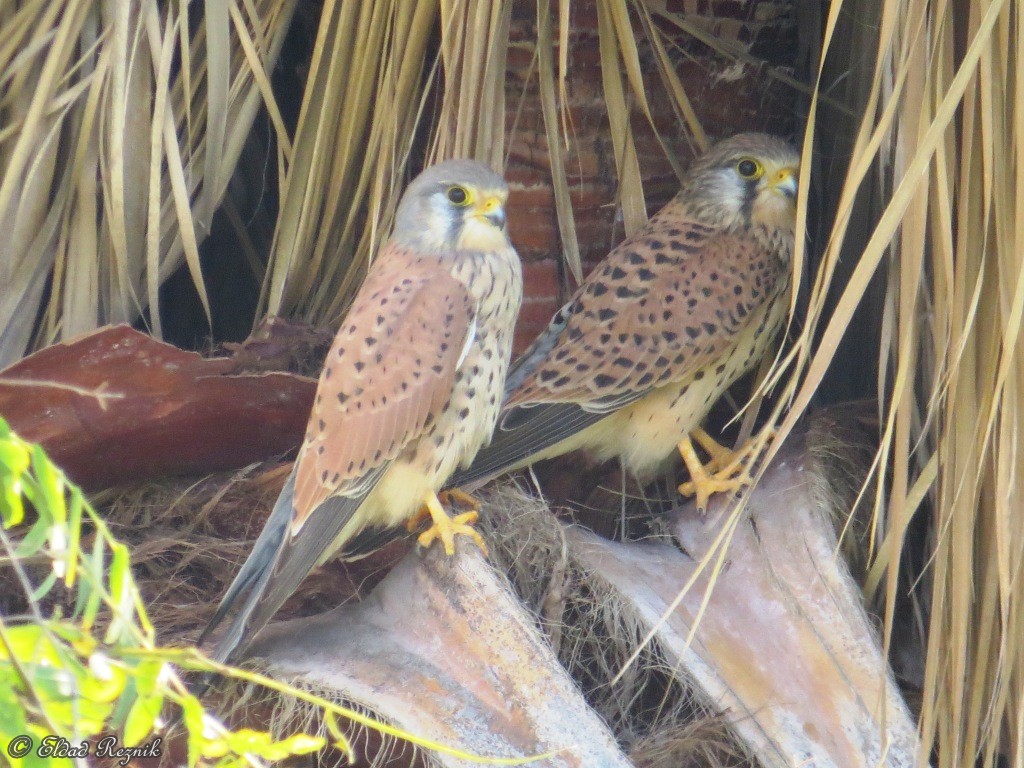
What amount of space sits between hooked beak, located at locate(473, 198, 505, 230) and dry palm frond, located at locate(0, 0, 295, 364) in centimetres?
62

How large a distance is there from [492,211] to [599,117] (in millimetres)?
641

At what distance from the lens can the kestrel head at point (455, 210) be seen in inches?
92.4

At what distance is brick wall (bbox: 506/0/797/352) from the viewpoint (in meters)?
2.81

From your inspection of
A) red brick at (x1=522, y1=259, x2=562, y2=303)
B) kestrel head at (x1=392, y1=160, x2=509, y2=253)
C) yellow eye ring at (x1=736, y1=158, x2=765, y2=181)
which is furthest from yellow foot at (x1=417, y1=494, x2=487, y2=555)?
yellow eye ring at (x1=736, y1=158, x2=765, y2=181)

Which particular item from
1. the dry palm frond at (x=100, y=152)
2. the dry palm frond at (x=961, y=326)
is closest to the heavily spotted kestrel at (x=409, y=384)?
the dry palm frond at (x=100, y=152)

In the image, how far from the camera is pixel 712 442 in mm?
2814

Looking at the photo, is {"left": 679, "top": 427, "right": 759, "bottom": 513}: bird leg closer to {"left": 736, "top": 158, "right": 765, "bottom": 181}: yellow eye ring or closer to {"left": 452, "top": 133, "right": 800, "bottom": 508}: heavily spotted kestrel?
{"left": 452, "top": 133, "right": 800, "bottom": 508}: heavily spotted kestrel

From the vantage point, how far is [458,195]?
2.37 meters

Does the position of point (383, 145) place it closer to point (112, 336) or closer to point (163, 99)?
point (163, 99)

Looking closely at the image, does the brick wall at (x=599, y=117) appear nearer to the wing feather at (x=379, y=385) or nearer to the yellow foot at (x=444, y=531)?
the wing feather at (x=379, y=385)

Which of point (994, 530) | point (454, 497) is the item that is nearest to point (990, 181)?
point (994, 530)

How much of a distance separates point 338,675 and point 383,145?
1276mm

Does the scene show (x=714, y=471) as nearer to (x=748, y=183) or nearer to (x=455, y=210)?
(x=748, y=183)

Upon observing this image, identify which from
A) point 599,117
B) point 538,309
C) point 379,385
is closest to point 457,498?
point 379,385
